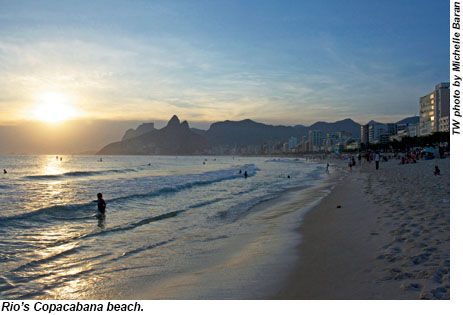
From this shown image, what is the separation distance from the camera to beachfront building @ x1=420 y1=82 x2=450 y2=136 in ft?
340

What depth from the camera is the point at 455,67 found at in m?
6.29

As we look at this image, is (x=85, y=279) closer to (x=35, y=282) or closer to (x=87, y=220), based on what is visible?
(x=35, y=282)

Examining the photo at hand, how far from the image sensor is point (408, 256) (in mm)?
5137

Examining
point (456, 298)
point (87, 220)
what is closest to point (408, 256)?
point (456, 298)

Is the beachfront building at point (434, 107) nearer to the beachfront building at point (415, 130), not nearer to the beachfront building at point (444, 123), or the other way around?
the beachfront building at point (444, 123)

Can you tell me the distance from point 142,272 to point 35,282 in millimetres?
1915

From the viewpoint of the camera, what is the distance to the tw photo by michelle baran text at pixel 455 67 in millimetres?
6172
